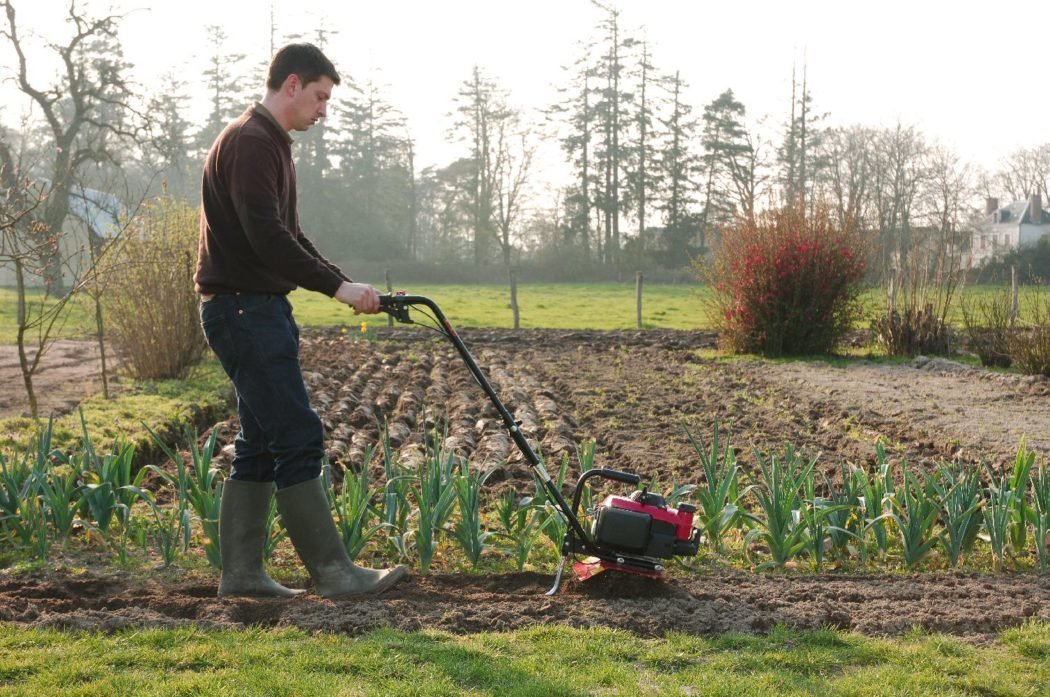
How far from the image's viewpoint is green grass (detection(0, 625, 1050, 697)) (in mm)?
3559

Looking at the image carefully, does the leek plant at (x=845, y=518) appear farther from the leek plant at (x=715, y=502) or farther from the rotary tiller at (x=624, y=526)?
the rotary tiller at (x=624, y=526)

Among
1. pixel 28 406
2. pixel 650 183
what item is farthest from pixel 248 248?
pixel 650 183

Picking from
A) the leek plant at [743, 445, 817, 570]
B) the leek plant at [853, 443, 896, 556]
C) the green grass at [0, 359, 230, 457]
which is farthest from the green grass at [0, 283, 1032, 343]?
the leek plant at [743, 445, 817, 570]

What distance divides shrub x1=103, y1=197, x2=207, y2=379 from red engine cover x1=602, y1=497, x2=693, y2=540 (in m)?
9.03

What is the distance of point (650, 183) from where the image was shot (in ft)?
160

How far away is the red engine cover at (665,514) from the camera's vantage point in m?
4.59

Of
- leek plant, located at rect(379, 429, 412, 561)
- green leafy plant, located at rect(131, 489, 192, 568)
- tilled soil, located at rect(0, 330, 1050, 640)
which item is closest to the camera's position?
tilled soil, located at rect(0, 330, 1050, 640)

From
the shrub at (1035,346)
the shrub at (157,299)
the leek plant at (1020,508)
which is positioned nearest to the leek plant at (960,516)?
the leek plant at (1020,508)

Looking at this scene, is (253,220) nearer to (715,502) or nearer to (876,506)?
(715,502)

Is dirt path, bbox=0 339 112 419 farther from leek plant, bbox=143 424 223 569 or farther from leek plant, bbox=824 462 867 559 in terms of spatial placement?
leek plant, bbox=824 462 867 559

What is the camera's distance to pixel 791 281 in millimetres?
16469

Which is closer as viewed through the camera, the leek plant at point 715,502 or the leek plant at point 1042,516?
the leek plant at point 1042,516

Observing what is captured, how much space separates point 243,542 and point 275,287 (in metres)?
1.14

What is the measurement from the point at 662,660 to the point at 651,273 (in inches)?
1688
